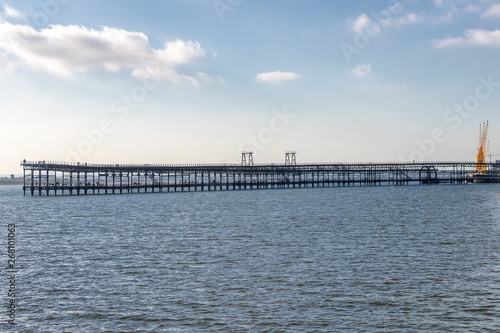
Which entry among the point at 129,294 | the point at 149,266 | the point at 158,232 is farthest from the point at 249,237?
the point at 129,294

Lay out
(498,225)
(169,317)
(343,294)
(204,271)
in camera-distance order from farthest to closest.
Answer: (498,225), (204,271), (343,294), (169,317)

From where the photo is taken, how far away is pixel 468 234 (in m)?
41.3

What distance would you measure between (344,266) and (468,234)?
1897 centimetres

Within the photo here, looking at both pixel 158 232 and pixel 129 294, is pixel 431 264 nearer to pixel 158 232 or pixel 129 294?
pixel 129 294

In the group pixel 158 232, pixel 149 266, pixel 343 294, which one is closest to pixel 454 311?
pixel 343 294

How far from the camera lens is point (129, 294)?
73.4 ft

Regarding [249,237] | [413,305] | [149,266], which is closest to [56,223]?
[249,237]

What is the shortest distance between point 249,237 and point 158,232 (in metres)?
9.61

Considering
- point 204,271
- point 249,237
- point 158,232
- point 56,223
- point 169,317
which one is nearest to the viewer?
point 169,317

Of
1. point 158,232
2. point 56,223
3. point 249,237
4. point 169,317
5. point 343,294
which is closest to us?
point 169,317

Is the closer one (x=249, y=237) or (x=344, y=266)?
(x=344, y=266)

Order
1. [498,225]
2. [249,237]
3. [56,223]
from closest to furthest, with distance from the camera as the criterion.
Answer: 1. [249,237]
2. [498,225]
3. [56,223]

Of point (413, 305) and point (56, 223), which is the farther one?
point (56, 223)

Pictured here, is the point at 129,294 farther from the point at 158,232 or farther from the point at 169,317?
the point at 158,232
